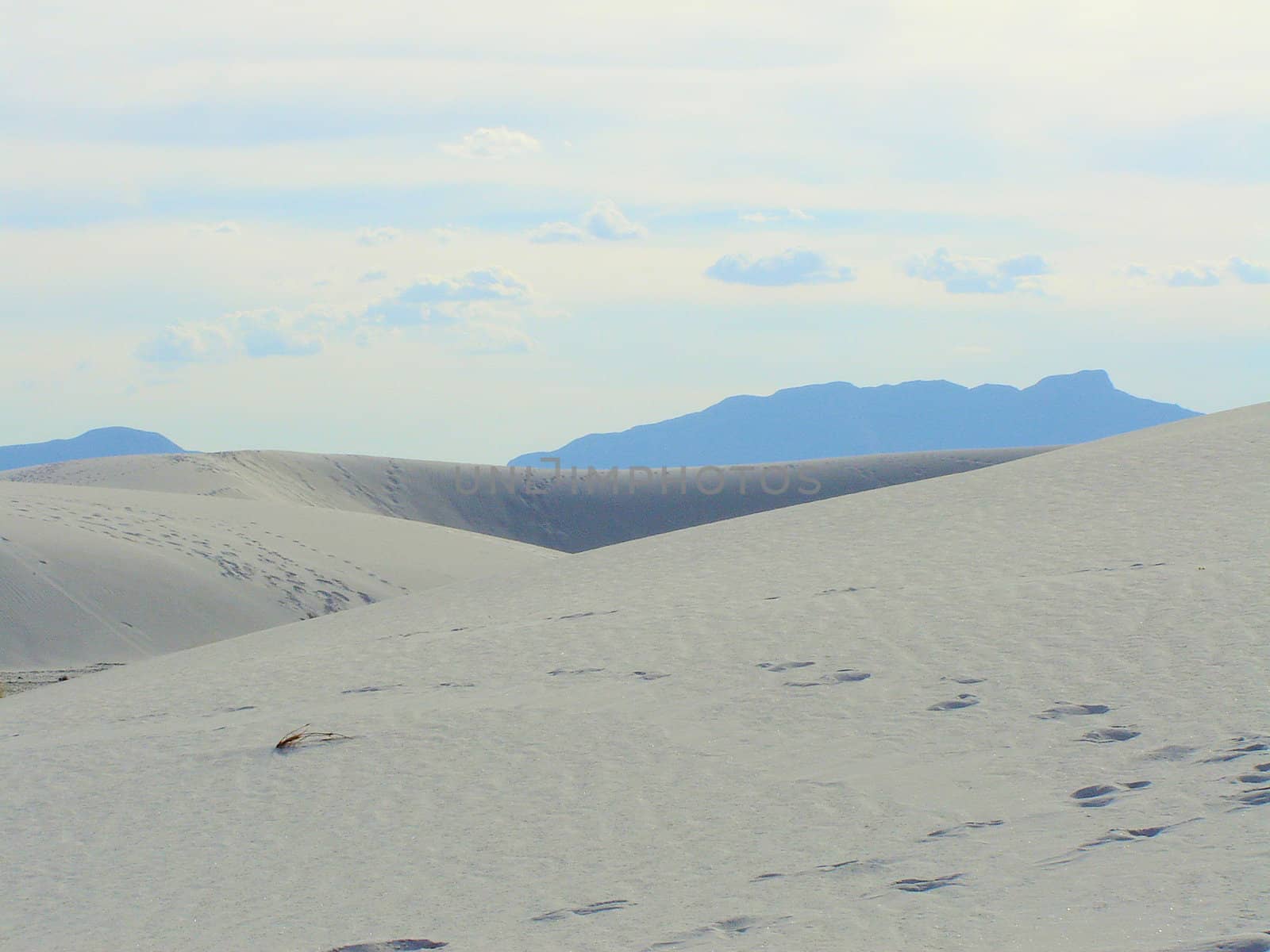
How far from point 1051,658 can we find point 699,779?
6.96ft

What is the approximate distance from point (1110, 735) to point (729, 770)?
164cm

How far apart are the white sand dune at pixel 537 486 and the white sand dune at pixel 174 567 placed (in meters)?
14.6

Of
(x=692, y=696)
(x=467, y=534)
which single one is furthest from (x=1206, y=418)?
(x=467, y=534)

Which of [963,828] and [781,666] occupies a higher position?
[781,666]

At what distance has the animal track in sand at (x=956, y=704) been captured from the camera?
20.0ft

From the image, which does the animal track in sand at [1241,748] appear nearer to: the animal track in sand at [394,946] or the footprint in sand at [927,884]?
the footprint in sand at [927,884]

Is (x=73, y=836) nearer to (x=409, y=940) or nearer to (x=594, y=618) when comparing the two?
(x=409, y=940)

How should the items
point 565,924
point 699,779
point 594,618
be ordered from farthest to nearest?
point 594,618 → point 699,779 → point 565,924

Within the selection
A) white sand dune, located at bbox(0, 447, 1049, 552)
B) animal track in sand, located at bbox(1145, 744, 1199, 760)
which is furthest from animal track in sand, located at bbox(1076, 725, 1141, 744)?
white sand dune, located at bbox(0, 447, 1049, 552)

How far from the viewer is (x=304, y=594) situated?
64.2ft

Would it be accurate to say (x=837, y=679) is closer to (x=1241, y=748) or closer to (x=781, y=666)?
(x=781, y=666)

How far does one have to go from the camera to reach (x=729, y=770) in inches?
225

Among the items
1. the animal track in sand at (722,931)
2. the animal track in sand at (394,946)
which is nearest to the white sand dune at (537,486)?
the animal track in sand at (394,946)

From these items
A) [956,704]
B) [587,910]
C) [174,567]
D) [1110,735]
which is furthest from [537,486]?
[587,910]
